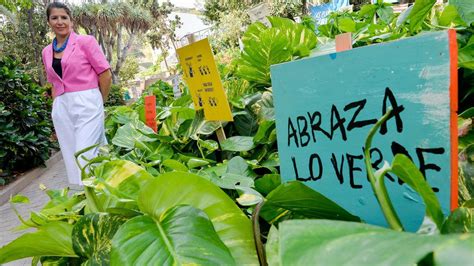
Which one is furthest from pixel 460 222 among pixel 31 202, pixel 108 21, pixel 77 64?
pixel 108 21

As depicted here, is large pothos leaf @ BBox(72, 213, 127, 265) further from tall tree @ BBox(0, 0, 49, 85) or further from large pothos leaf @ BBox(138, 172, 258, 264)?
tall tree @ BBox(0, 0, 49, 85)

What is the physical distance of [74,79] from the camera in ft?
7.91

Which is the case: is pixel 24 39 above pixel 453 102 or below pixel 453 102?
above

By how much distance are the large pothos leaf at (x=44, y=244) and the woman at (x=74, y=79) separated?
5.97ft

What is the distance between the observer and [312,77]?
1.89 feet

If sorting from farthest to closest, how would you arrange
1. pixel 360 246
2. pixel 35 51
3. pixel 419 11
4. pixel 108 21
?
1. pixel 108 21
2. pixel 35 51
3. pixel 419 11
4. pixel 360 246

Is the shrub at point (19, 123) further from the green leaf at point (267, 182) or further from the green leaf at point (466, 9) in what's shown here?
the green leaf at point (466, 9)

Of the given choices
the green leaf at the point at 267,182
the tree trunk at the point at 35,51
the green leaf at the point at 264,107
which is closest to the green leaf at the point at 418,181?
the green leaf at the point at 267,182

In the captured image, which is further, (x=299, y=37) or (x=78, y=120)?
(x=78, y=120)

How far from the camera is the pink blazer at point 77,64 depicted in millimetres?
2371

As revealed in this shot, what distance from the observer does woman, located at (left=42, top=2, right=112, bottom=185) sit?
2.39m

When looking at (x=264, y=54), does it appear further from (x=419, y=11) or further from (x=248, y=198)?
(x=248, y=198)

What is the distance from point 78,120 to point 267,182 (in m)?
2.06

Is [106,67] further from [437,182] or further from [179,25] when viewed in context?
[179,25]
